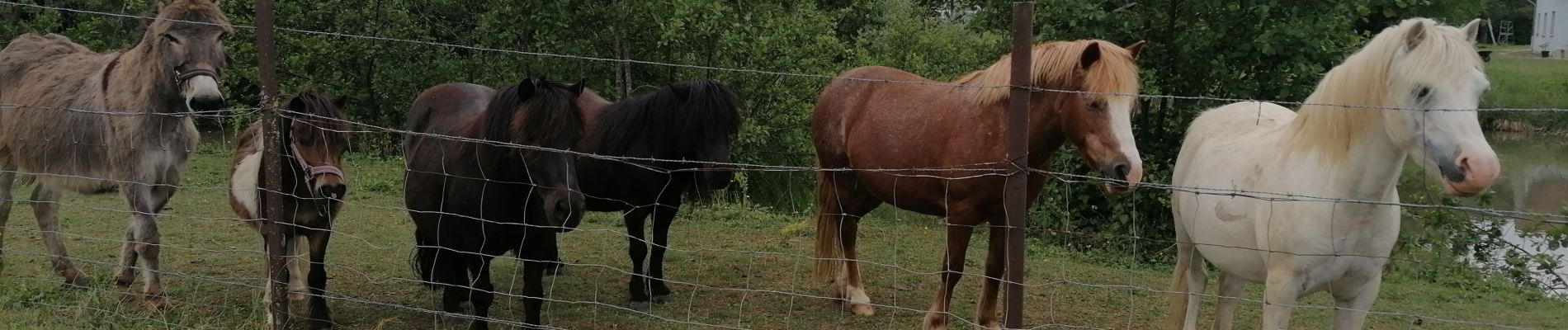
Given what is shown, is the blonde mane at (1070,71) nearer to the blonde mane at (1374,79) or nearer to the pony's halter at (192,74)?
the blonde mane at (1374,79)

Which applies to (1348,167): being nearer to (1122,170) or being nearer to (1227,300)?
(1122,170)

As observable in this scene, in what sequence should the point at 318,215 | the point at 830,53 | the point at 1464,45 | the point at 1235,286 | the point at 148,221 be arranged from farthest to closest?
1. the point at 830,53
2. the point at 148,221
3. the point at 318,215
4. the point at 1235,286
5. the point at 1464,45

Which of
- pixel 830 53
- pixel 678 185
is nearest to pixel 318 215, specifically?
pixel 678 185

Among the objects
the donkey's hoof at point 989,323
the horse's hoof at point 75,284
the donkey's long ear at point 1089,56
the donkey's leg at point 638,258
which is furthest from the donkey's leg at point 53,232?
the donkey's long ear at point 1089,56

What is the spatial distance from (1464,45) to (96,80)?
243 inches

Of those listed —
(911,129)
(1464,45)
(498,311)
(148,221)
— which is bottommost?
(498,311)

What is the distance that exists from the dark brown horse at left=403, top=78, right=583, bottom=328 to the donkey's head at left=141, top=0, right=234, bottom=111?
104 cm

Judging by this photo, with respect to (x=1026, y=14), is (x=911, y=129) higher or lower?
lower

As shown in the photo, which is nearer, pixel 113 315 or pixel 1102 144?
pixel 1102 144

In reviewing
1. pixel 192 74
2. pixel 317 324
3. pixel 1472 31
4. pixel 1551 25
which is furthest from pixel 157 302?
pixel 1551 25

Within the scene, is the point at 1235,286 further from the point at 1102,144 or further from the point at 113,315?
the point at 113,315

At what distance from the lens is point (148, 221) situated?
16.7 feet

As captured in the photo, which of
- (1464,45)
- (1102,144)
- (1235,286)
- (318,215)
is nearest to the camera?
(1464,45)

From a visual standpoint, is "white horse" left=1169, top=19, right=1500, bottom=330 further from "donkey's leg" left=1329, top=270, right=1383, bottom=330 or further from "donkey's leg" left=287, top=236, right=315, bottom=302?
"donkey's leg" left=287, top=236, right=315, bottom=302
